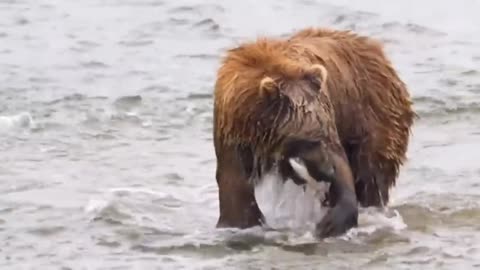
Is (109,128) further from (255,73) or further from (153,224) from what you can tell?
(255,73)

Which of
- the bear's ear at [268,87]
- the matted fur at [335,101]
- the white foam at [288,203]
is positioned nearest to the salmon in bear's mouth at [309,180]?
the white foam at [288,203]

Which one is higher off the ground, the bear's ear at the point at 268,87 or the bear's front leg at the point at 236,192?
the bear's ear at the point at 268,87

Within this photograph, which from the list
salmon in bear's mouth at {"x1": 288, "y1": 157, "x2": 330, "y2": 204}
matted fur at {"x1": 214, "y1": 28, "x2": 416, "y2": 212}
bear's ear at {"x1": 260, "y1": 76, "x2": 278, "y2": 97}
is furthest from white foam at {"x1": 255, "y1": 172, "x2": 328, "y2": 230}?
bear's ear at {"x1": 260, "y1": 76, "x2": 278, "y2": 97}

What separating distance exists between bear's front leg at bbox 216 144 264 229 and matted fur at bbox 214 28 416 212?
0.25ft

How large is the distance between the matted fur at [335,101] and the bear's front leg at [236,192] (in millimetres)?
77

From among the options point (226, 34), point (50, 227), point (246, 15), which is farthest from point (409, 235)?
point (246, 15)

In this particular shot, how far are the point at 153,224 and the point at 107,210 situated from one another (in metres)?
0.42

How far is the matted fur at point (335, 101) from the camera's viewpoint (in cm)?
855

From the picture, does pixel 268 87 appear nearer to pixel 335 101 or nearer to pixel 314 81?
pixel 314 81

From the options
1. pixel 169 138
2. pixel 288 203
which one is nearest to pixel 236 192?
pixel 288 203

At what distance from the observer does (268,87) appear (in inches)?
331

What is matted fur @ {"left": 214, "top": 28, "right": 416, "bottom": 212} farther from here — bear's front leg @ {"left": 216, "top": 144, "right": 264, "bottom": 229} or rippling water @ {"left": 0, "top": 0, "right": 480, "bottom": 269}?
rippling water @ {"left": 0, "top": 0, "right": 480, "bottom": 269}

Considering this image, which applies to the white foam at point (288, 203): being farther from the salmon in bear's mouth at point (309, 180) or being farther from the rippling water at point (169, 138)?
the rippling water at point (169, 138)

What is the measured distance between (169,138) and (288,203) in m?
3.00
